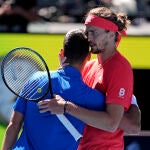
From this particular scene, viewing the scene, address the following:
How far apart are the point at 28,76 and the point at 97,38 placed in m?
0.48

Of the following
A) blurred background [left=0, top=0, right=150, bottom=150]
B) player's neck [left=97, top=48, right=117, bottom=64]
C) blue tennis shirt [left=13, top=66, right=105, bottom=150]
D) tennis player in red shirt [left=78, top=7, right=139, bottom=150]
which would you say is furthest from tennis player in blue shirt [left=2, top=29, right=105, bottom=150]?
blurred background [left=0, top=0, right=150, bottom=150]

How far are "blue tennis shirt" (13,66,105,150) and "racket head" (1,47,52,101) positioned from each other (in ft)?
0.06

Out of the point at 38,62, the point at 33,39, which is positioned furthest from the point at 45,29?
the point at 38,62

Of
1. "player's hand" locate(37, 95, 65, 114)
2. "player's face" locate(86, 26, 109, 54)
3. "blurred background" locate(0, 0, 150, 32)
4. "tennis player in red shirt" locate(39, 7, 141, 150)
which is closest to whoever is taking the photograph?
"player's hand" locate(37, 95, 65, 114)

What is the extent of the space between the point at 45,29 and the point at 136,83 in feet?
3.57

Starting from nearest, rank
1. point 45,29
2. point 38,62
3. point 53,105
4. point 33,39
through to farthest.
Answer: point 53,105, point 38,62, point 33,39, point 45,29

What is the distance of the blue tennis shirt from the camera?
3.64 m

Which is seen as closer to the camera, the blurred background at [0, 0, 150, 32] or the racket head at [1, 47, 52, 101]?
the racket head at [1, 47, 52, 101]

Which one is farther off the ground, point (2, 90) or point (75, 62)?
point (75, 62)

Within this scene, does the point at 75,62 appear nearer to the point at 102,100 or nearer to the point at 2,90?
the point at 102,100

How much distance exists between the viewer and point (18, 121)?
3.69 metres

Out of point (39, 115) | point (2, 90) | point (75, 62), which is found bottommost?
point (2, 90)

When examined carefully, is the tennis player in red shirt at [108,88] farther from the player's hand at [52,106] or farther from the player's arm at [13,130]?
the player's arm at [13,130]

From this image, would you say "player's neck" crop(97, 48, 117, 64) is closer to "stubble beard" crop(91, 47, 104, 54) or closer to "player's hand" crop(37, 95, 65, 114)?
"stubble beard" crop(91, 47, 104, 54)
